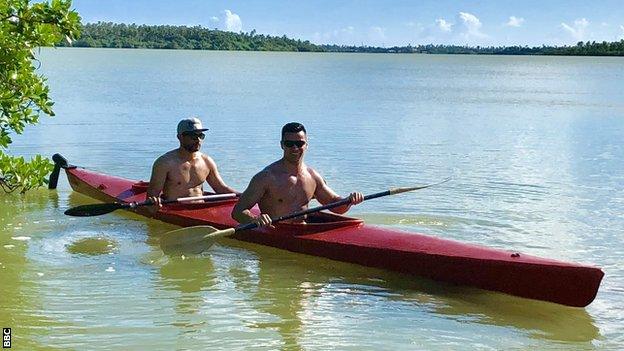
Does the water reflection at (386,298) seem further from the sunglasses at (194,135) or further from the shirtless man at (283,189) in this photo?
the sunglasses at (194,135)

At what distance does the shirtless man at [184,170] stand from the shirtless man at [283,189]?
1.55 m

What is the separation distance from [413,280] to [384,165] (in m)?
10.5

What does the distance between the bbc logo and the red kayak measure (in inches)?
125

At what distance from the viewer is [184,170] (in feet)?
34.9

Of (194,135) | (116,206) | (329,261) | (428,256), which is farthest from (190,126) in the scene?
(428,256)

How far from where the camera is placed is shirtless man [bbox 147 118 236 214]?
10.4 meters

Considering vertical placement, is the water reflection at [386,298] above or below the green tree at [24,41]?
below

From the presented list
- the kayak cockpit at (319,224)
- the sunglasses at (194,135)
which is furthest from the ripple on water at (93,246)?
the kayak cockpit at (319,224)

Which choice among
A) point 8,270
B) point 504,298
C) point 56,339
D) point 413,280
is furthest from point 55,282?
point 504,298

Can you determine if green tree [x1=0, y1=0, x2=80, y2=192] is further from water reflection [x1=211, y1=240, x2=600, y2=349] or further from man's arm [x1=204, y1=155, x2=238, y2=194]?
water reflection [x1=211, y1=240, x2=600, y2=349]

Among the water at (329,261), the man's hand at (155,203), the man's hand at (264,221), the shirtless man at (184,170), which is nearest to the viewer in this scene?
the water at (329,261)

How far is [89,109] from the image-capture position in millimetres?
32625

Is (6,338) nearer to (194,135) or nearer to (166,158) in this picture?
(166,158)

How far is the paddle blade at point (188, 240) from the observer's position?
9211 mm
